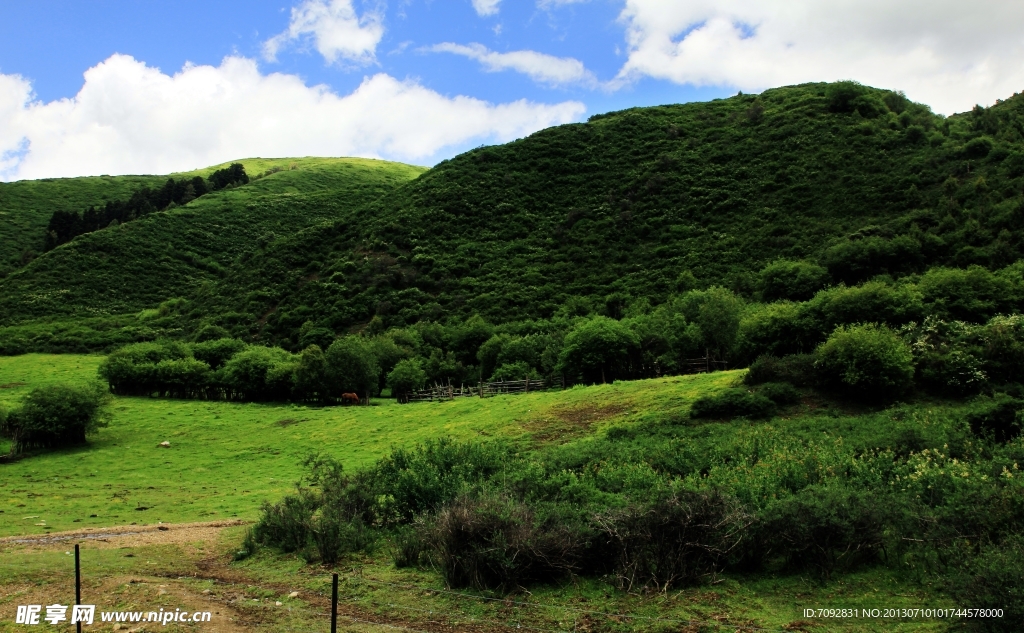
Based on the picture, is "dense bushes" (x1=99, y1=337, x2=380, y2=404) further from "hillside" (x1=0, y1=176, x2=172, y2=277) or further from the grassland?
"hillside" (x1=0, y1=176, x2=172, y2=277)

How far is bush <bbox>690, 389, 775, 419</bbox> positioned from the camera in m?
24.6

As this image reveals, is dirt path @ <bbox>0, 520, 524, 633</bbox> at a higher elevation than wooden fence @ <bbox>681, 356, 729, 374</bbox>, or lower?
lower

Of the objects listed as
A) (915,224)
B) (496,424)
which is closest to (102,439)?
(496,424)

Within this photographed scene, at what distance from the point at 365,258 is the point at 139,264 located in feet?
137

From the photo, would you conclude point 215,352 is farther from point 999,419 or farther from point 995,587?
point 995,587

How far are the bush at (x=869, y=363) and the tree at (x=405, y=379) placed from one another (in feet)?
96.9

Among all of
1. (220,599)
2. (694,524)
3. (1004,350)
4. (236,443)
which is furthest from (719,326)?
(220,599)

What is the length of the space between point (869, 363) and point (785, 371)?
11.7 ft

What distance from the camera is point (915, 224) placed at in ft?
197

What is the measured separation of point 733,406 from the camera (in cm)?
2494

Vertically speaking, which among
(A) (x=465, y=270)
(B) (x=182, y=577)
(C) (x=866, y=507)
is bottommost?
(B) (x=182, y=577)

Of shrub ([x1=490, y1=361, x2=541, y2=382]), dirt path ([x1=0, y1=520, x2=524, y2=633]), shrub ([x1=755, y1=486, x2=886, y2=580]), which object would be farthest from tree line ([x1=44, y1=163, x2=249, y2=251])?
shrub ([x1=755, y1=486, x2=886, y2=580])

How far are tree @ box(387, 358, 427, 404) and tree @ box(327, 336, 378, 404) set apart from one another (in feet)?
5.59

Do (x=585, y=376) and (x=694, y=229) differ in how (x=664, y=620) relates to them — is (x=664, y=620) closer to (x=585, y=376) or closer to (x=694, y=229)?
(x=585, y=376)
